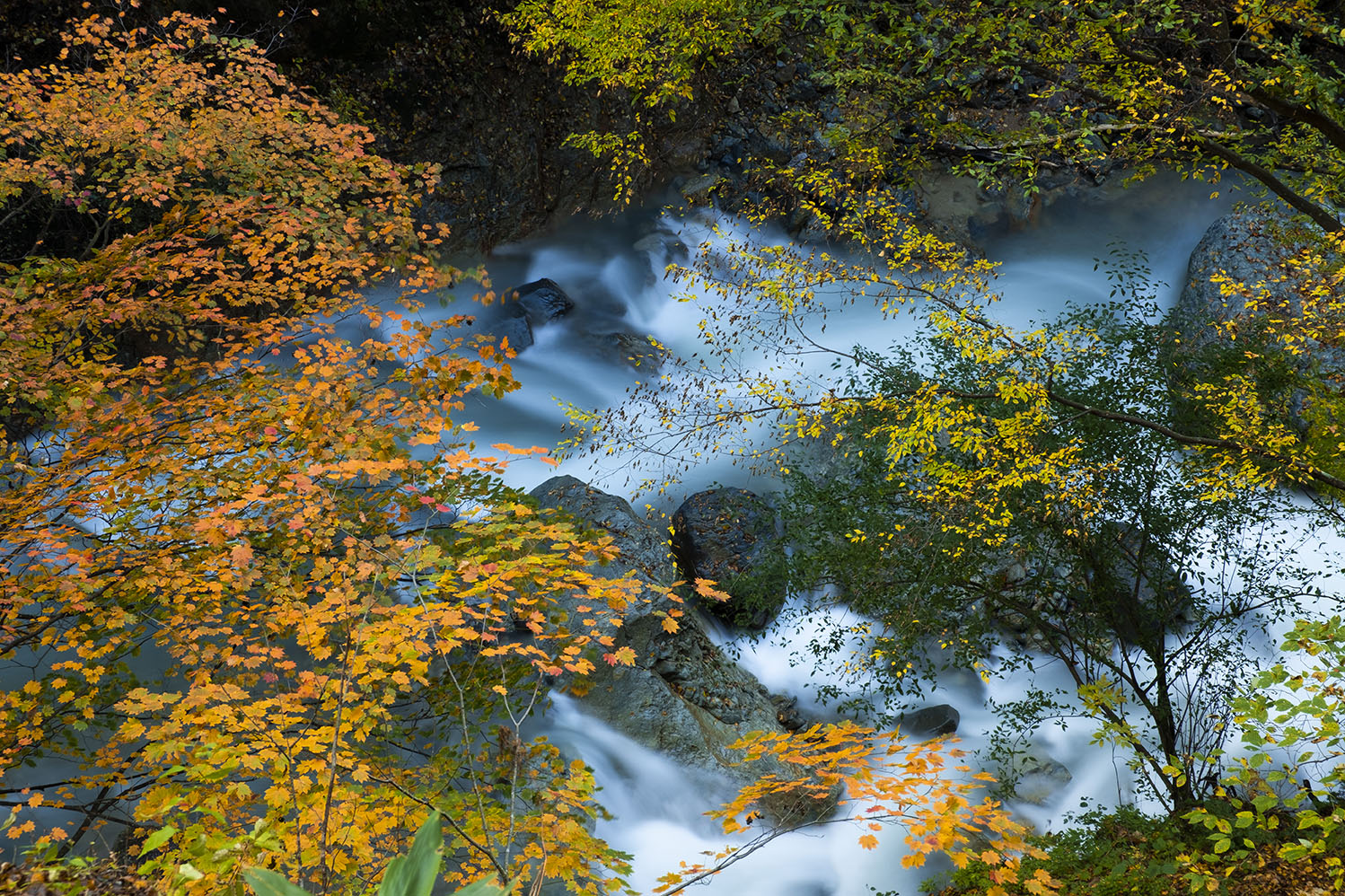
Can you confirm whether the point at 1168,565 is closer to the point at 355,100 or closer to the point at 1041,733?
the point at 1041,733

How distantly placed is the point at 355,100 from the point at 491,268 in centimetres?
332

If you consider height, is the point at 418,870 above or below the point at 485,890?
below

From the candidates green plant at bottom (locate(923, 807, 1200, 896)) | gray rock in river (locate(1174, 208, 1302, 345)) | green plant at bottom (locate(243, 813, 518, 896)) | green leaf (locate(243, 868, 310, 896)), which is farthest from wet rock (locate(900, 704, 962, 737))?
green leaf (locate(243, 868, 310, 896))

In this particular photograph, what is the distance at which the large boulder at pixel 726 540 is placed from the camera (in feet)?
30.9

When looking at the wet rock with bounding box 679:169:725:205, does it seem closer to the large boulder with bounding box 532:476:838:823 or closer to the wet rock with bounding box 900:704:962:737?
the large boulder with bounding box 532:476:838:823

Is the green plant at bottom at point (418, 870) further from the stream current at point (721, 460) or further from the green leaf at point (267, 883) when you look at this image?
the stream current at point (721, 460)

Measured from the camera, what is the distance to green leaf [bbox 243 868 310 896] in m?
1.97

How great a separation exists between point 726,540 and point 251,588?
5322 mm

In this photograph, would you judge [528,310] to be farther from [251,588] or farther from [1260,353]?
[1260,353]

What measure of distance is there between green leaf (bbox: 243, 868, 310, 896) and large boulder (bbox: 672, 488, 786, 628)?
7.17 metres

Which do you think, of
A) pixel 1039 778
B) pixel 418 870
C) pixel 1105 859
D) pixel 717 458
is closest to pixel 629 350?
pixel 717 458

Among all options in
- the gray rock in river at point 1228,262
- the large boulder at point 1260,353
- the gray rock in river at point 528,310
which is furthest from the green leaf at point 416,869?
the gray rock in river at point 1228,262

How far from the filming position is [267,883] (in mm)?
1993

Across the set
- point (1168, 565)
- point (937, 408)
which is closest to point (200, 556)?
point (937, 408)
